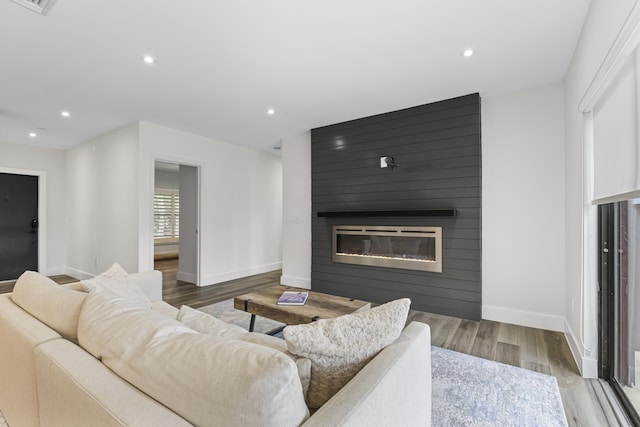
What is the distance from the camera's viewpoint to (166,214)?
8.07 metres

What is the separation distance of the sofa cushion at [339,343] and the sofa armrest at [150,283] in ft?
6.66

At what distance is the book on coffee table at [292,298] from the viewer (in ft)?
7.83

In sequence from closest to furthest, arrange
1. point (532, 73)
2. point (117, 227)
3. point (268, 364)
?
point (268, 364) < point (532, 73) < point (117, 227)

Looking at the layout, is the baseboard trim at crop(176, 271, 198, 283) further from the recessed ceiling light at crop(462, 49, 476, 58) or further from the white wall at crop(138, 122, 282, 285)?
the recessed ceiling light at crop(462, 49, 476, 58)

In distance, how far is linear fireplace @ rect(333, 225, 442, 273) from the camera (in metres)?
3.43

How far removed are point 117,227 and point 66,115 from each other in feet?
5.38

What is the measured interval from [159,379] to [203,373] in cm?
17

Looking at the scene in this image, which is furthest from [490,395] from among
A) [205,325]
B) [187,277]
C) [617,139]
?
[187,277]

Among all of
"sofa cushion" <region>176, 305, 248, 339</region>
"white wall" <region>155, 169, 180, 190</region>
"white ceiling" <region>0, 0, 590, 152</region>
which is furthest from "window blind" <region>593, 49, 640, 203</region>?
"white wall" <region>155, 169, 180, 190</region>

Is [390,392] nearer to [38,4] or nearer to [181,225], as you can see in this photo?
[38,4]

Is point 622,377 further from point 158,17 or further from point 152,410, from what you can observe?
point 158,17

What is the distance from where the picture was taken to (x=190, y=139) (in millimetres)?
4621

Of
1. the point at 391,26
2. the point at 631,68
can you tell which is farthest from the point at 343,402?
the point at 391,26

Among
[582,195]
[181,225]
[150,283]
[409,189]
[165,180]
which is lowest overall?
[150,283]
